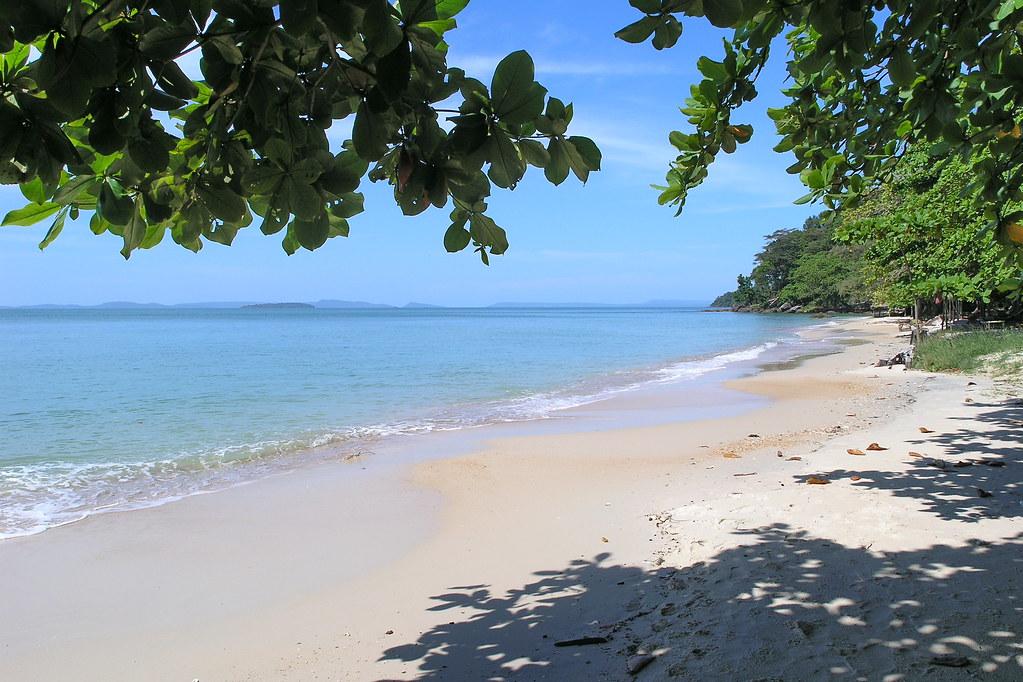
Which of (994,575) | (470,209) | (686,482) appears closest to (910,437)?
(686,482)

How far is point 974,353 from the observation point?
583 inches

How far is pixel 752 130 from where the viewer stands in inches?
104

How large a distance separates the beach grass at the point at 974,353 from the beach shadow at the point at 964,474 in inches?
247

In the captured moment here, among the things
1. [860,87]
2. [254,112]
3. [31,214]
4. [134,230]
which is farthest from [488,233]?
[860,87]

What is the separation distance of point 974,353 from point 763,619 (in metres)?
14.6

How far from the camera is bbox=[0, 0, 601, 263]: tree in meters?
1.10

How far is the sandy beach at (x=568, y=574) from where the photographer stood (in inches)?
123

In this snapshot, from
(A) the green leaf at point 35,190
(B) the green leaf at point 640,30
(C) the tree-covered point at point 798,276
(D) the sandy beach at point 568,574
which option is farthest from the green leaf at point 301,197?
(C) the tree-covered point at point 798,276

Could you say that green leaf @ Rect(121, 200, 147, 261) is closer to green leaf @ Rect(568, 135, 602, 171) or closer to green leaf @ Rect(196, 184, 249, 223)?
green leaf @ Rect(196, 184, 249, 223)

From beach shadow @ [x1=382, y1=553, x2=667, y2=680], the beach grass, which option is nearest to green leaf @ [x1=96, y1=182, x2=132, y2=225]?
beach shadow @ [x1=382, y1=553, x2=667, y2=680]

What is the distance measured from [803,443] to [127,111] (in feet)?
28.3

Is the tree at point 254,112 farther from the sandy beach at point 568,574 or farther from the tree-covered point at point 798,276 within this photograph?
the tree-covered point at point 798,276

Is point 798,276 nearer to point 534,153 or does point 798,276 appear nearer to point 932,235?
point 932,235

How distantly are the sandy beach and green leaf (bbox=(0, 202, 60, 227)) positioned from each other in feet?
8.88
